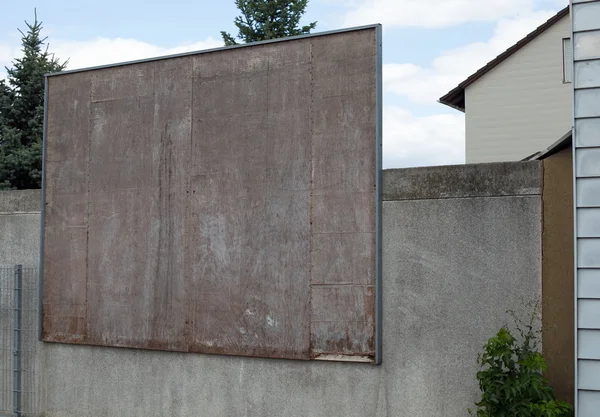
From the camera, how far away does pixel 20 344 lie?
9734mm

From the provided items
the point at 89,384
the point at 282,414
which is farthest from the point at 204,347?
the point at 89,384

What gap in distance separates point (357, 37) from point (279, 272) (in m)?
2.51

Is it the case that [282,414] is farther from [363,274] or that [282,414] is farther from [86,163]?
[86,163]

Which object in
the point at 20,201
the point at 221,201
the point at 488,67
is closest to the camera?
the point at 221,201

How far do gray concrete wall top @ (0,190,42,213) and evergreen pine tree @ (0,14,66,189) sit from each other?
26.0 feet

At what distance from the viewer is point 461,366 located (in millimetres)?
7156

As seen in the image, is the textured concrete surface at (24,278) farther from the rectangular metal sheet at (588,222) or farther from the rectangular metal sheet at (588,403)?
the rectangular metal sheet at (588,222)

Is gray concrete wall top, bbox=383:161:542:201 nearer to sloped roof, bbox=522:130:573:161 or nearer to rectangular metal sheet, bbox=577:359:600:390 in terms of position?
sloped roof, bbox=522:130:573:161

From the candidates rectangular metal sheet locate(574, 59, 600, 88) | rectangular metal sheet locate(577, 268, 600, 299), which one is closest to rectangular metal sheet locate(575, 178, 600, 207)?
rectangular metal sheet locate(577, 268, 600, 299)

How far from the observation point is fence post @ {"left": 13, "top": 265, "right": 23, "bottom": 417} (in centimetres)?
959

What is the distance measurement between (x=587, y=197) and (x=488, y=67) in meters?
17.5

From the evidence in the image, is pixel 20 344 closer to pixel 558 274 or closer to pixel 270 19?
pixel 558 274

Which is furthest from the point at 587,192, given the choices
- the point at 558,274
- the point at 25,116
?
the point at 25,116

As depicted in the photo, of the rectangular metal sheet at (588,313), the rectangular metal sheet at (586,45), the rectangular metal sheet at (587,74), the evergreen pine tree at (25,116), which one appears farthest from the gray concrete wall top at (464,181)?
the evergreen pine tree at (25,116)
